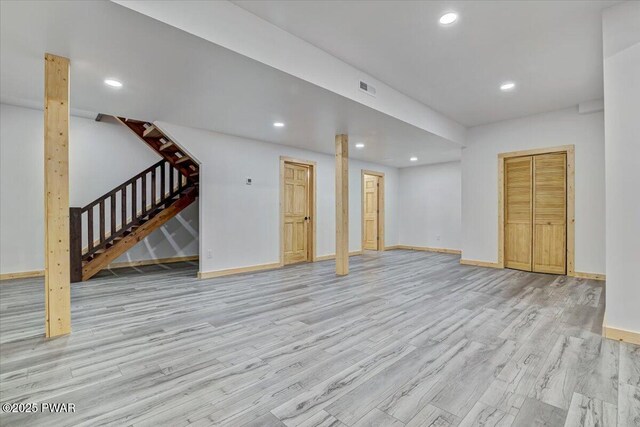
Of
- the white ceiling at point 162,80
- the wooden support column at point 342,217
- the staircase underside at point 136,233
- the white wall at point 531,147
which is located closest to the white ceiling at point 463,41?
the white ceiling at point 162,80

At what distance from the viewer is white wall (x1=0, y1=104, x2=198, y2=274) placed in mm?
4945

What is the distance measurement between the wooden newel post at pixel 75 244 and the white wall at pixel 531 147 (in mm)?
7098

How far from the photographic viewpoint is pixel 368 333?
8.82 ft

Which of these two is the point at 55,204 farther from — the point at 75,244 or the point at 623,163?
the point at 623,163

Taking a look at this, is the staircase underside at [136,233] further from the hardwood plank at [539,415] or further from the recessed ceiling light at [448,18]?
the hardwood plank at [539,415]

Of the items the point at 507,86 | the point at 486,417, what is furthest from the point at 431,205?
the point at 486,417

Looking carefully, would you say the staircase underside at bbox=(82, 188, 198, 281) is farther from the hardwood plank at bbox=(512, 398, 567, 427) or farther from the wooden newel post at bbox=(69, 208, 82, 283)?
the hardwood plank at bbox=(512, 398, 567, 427)

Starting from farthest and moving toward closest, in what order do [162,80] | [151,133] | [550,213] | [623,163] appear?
[151,133]
[550,213]
[162,80]
[623,163]

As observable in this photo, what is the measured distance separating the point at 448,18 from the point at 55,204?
3940 millimetres

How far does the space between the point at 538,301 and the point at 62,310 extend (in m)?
5.10

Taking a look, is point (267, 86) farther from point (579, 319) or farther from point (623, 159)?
point (579, 319)

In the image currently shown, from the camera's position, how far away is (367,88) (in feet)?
12.7

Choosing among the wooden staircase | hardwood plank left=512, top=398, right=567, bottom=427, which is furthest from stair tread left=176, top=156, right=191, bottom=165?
hardwood plank left=512, top=398, right=567, bottom=427

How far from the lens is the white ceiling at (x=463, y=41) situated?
2635mm
